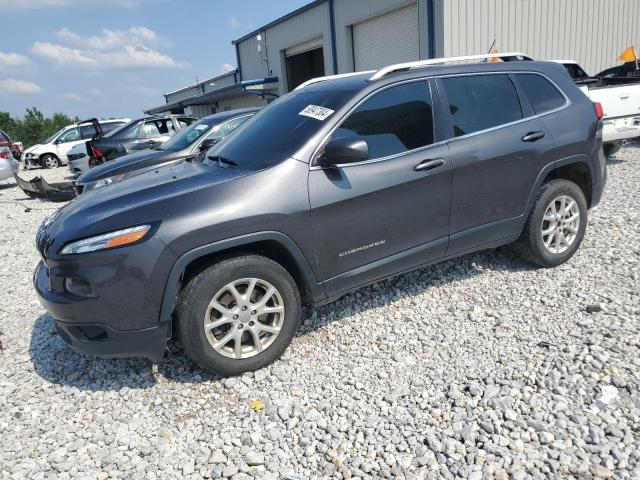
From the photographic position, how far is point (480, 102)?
3.83 metres

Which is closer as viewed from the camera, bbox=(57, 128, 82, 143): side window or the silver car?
the silver car

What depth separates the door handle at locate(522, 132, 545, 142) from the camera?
12.8 feet

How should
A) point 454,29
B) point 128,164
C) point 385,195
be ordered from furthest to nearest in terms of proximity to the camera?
point 454,29
point 128,164
point 385,195

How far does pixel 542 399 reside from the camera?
2.66m

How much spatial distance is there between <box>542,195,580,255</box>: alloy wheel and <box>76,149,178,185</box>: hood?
5.02 meters

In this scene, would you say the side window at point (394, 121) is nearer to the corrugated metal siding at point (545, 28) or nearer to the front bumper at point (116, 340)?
the front bumper at point (116, 340)

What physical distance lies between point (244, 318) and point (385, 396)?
974mm

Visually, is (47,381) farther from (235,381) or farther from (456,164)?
(456,164)

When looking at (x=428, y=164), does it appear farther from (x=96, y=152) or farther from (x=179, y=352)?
(x=96, y=152)

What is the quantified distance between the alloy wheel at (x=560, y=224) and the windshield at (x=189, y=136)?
4.96m

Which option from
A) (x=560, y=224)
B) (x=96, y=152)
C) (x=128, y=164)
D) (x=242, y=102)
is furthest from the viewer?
(x=242, y=102)

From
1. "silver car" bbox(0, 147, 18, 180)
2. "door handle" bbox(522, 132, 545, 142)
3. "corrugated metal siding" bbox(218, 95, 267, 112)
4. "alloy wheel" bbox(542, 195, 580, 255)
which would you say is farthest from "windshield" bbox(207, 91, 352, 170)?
"corrugated metal siding" bbox(218, 95, 267, 112)

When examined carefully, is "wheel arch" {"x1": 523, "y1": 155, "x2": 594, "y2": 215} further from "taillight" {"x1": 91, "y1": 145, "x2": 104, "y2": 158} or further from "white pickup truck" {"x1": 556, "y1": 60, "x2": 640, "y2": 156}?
"taillight" {"x1": 91, "y1": 145, "x2": 104, "y2": 158}

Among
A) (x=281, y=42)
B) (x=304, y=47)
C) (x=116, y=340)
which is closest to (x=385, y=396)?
(x=116, y=340)
